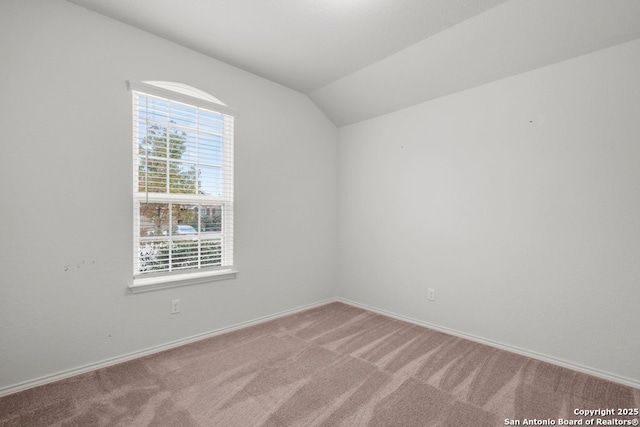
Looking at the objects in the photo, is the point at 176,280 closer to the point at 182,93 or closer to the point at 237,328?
the point at 237,328

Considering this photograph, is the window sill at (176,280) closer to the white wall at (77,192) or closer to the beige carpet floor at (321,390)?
the white wall at (77,192)

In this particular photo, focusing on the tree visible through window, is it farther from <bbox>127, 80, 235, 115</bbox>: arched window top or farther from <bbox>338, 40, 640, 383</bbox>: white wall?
<bbox>338, 40, 640, 383</bbox>: white wall

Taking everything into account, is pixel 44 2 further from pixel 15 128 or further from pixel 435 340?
pixel 435 340

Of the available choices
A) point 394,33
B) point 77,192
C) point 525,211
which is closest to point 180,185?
point 77,192

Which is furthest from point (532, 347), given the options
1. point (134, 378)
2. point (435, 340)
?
point (134, 378)

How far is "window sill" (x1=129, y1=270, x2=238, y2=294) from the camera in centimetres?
239

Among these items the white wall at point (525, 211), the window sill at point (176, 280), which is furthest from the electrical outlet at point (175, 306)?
the white wall at point (525, 211)

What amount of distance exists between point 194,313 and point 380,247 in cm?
212

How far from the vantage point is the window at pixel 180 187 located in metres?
2.43

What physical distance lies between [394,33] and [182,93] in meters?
1.88

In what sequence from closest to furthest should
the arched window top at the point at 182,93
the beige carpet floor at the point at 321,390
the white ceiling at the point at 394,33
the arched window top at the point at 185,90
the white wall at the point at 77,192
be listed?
the beige carpet floor at the point at 321,390
the white wall at the point at 77,192
the white ceiling at the point at 394,33
the arched window top at the point at 182,93
the arched window top at the point at 185,90

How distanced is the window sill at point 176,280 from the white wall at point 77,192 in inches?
2.3

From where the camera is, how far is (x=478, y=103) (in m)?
2.75

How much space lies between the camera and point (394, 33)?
2.40 meters
